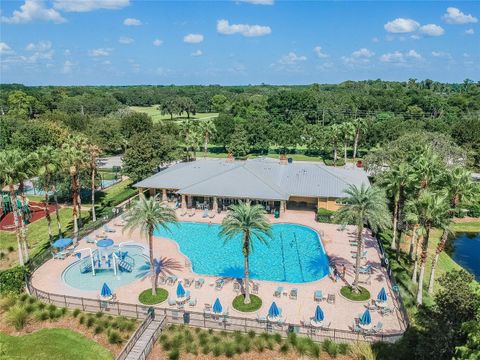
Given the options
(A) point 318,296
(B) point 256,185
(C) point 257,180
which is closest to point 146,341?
(A) point 318,296

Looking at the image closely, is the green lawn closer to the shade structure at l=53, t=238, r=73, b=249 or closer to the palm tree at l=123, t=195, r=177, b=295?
the palm tree at l=123, t=195, r=177, b=295

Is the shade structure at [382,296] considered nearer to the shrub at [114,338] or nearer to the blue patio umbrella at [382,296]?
the blue patio umbrella at [382,296]

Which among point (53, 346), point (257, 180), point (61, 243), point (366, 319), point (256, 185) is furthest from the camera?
point (257, 180)

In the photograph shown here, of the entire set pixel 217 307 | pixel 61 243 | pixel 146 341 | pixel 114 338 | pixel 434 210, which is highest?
pixel 434 210

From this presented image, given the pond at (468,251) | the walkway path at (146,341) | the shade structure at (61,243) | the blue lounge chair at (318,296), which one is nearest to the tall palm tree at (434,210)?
the blue lounge chair at (318,296)

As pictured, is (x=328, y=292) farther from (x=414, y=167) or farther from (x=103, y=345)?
(x=103, y=345)

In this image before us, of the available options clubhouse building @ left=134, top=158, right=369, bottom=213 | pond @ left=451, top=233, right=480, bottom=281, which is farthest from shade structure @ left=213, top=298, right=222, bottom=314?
pond @ left=451, top=233, right=480, bottom=281

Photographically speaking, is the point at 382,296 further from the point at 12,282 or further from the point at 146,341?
the point at 12,282
